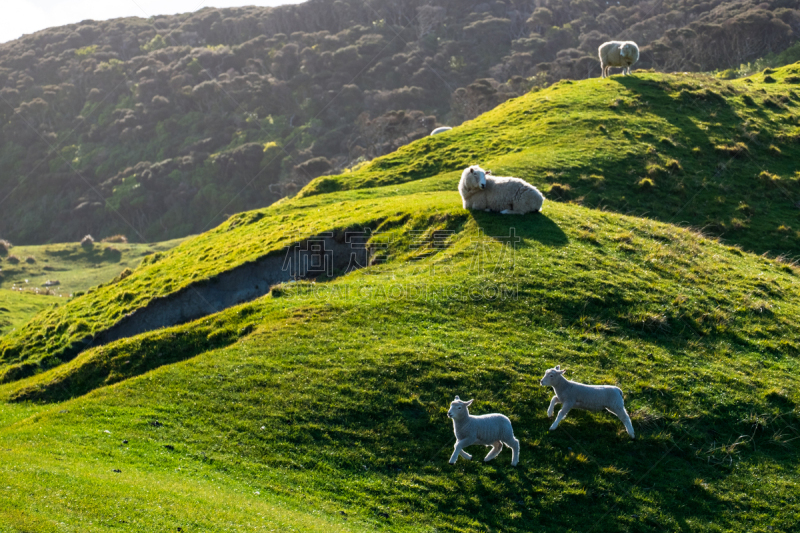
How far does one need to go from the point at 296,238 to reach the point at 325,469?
1464cm

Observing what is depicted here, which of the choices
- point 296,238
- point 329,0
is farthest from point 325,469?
point 329,0

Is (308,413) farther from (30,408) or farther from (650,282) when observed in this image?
(650,282)

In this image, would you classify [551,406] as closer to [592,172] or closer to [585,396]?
[585,396]

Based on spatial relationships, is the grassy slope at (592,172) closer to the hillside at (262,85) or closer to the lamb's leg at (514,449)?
the lamb's leg at (514,449)

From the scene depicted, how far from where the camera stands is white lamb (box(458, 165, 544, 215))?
898 inches

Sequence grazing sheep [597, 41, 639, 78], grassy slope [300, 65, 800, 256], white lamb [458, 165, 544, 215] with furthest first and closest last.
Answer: grazing sheep [597, 41, 639, 78] < grassy slope [300, 65, 800, 256] < white lamb [458, 165, 544, 215]

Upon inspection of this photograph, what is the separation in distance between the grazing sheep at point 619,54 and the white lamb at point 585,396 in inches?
1482

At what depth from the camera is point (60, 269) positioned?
52062mm

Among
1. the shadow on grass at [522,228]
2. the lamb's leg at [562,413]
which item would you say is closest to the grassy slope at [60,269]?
the shadow on grass at [522,228]

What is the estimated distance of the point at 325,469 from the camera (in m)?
11.9

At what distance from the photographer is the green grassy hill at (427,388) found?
10875mm

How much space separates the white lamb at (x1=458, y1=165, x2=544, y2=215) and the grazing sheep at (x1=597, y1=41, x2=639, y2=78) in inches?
1022

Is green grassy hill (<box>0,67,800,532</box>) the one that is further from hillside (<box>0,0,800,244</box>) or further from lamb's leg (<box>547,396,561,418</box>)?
hillside (<box>0,0,800,244</box>)

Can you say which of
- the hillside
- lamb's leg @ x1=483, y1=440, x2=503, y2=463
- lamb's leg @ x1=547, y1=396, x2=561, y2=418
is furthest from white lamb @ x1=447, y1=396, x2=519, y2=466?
the hillside
